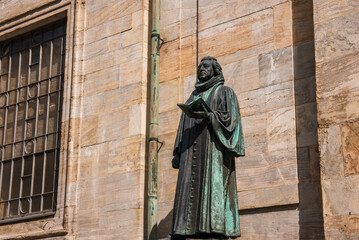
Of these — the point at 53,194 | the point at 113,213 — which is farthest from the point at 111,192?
the point at 53,194

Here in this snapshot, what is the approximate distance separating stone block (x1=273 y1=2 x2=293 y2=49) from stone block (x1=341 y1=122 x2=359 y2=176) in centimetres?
187

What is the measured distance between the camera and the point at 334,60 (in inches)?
395

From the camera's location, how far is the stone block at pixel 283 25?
1102 centimetres

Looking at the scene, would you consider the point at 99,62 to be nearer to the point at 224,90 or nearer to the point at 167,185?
the point at 167,185

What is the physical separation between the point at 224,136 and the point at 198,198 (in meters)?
0.77

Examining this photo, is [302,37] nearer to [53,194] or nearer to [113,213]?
[113,213]

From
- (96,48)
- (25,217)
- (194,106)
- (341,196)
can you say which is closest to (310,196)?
(341,196)

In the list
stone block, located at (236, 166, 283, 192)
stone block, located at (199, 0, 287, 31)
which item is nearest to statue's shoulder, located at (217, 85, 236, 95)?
stone block, located at (236, 166, 283, 192)

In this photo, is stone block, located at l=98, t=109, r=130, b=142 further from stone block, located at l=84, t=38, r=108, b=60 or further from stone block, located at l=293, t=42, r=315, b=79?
stone block, located at l=293, t=42, r=315, b=79

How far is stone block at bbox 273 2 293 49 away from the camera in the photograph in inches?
434

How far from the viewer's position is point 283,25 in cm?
1112

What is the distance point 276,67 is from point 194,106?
2.64 meters

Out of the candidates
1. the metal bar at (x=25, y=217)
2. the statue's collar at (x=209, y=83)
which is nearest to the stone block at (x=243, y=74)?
the statue's collar at (x=209, y=83)

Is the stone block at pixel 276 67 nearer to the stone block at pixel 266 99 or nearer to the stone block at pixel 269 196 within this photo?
the stone block at pixel 266 99
